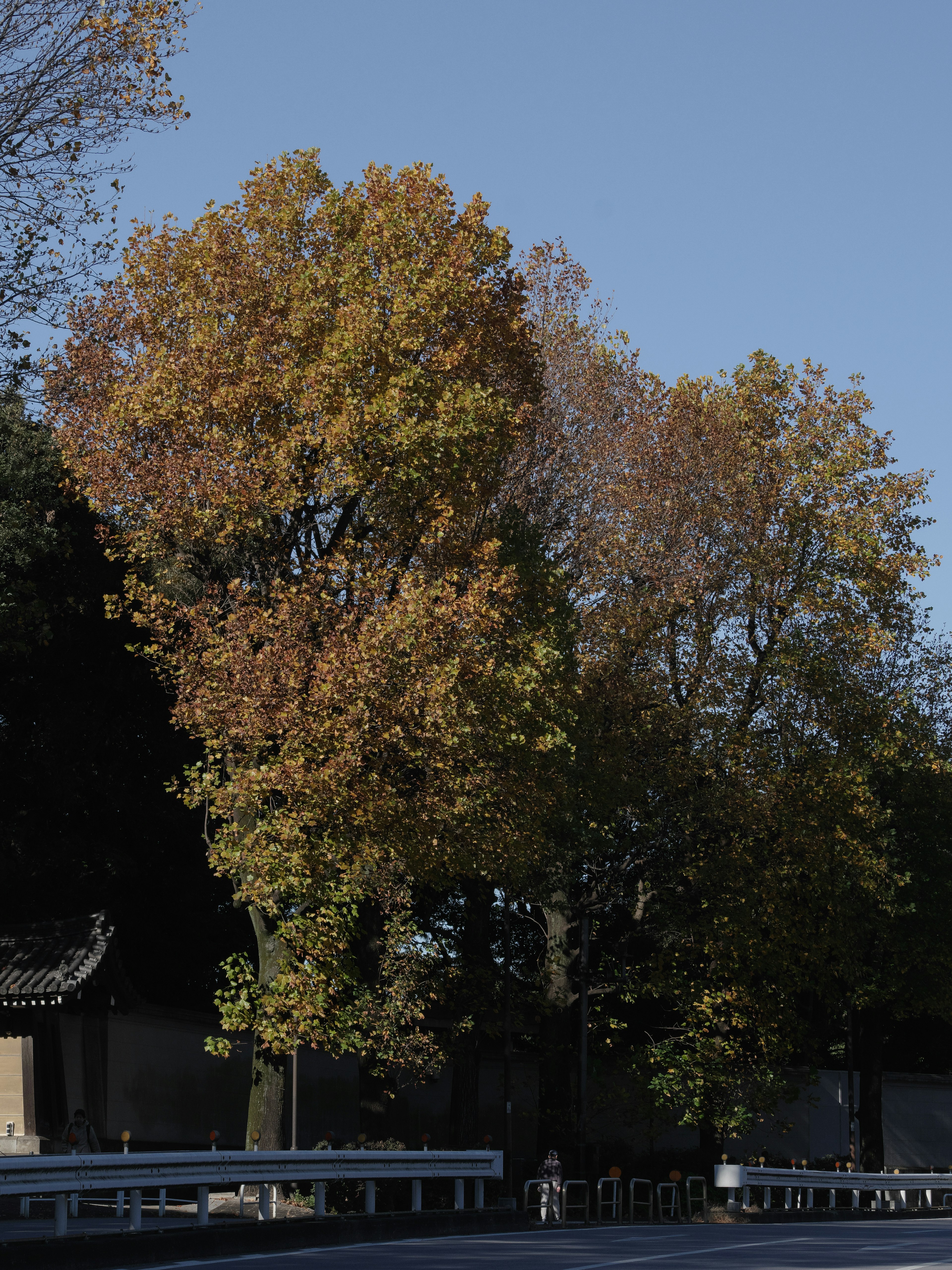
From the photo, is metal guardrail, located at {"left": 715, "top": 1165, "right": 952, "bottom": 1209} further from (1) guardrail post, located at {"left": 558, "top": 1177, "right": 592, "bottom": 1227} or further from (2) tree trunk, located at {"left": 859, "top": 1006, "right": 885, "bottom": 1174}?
(2) tree trunk, located at {"left": 859, "top": 1006, "right": 885, "bottom": 1174}

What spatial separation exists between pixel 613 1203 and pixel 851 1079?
612 inches

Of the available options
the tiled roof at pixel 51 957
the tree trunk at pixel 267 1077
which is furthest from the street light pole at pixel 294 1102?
the tiled roof at pixel 51 957

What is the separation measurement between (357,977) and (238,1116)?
10.9 metres

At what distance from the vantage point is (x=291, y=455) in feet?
67.5

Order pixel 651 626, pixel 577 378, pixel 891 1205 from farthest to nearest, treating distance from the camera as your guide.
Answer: pixel 891 1205
pixel 577 378
pixel 651 626

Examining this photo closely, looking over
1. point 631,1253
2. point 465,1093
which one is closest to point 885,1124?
point 465,1093

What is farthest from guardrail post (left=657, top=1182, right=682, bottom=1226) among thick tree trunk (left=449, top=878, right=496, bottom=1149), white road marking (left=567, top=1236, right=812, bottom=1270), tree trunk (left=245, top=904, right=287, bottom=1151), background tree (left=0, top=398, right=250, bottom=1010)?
background tree (left=0, top=398, right=250, bottom=1010)

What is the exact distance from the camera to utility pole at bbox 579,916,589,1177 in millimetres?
28734

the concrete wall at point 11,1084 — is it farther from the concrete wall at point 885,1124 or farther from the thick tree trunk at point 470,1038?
the concrete wall at point 885,1124

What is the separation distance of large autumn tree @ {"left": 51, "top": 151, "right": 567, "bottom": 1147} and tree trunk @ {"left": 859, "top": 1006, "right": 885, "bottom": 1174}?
920 inches

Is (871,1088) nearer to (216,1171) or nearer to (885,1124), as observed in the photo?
(885,1124)

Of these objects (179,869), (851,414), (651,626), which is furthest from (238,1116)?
(851,414)

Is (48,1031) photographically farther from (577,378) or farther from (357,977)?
(577,378)

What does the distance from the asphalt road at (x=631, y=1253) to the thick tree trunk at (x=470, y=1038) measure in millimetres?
8532
